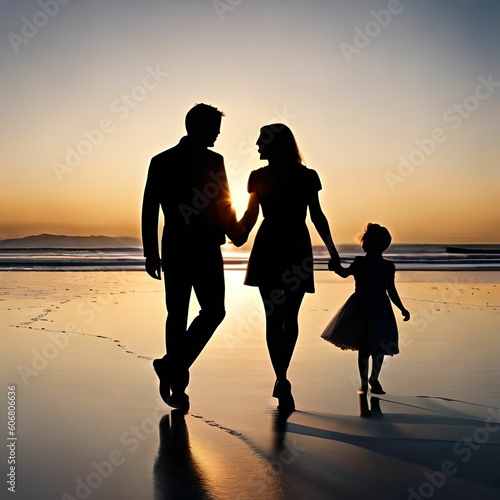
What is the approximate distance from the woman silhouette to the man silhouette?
40 cm

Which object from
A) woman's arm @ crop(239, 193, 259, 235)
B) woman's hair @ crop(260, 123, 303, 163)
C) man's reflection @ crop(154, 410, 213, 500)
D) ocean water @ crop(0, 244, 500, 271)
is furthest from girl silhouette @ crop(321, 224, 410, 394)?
ocean water @ crop(0, 244, 500, 271)

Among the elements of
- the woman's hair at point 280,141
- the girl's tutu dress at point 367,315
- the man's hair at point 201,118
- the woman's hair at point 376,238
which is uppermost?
the man's hair at point 201,118

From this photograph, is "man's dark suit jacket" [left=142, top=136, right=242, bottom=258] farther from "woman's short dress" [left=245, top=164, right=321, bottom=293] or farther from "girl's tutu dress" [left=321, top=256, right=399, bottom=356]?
"girl's tutu dress" [left=321, top=256, right=399, bottom=356]

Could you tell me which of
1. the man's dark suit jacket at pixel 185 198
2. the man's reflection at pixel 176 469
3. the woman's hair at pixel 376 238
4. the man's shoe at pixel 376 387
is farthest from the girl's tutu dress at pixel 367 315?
the man's reflection at pixel 176 469

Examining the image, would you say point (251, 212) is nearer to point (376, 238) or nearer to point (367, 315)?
point (376, 238)

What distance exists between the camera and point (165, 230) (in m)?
5.15

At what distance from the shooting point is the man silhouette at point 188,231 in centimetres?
505

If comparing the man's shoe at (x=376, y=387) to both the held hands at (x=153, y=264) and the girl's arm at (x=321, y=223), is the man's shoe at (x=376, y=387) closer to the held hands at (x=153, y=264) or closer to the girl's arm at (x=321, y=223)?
the girl's arm at (x=321, y=223)

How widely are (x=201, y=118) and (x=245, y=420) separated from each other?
2202 millimetres

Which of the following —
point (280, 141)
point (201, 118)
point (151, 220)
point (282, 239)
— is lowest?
point (282, 239)

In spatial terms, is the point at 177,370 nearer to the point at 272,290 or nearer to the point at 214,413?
the point at 214,413

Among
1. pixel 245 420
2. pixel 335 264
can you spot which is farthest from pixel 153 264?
pixel 335 264

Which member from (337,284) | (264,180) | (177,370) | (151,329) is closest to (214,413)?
(177,370)

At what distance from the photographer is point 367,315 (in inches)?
232
